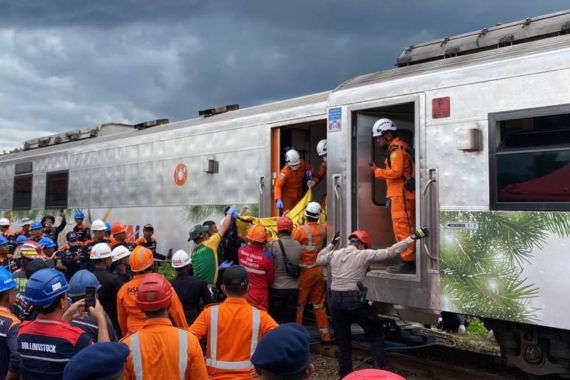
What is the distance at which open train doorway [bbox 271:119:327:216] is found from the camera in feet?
26.3

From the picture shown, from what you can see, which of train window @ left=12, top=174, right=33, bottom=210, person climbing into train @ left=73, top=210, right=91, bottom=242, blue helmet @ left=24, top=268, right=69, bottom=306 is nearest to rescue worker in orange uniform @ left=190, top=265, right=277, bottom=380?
blue helmet @ left=24, top=268, right=69, bottom=306

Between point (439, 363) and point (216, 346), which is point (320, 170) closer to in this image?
point (439, 363)

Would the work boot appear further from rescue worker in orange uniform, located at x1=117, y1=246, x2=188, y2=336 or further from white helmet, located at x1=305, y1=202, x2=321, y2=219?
rescue worker in orange uniform, located at x1=117, y1=246, x2=188, y2=336

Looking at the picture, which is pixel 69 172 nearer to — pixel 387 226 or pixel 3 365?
pixel 387 226

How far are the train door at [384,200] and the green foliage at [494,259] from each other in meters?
0.22

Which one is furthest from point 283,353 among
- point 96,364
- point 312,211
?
point 312,211

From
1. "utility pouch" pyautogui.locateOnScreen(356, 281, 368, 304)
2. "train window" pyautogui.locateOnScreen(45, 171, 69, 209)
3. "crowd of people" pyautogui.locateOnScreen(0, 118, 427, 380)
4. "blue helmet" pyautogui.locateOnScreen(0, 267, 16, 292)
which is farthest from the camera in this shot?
"train window" pyautogui.locateOnScreen(45, 171, 69, 209)

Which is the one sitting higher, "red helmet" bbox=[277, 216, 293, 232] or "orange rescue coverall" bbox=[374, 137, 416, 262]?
"orange rescue coverall" bbox=[374, 137, 416, 262]

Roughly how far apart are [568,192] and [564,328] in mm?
1076

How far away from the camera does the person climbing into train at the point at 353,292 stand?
5766 mm

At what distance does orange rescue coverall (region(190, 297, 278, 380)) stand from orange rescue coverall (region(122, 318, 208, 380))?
0.46 metres

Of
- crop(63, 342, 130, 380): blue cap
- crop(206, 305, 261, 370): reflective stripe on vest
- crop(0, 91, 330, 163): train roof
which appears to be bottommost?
crop(206, 305, 261, 370): reflective stripe on vest

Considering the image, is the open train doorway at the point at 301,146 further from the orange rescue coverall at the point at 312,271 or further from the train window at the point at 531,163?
the train window at the point at 531,163

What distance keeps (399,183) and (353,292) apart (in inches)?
51.6
